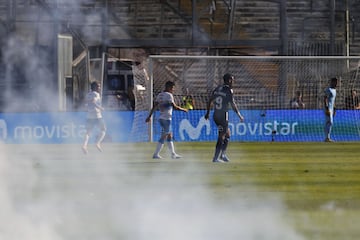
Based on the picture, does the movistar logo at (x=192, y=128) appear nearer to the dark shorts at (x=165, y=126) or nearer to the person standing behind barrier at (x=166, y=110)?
the person standing behind barrier at (x=166, y=110)

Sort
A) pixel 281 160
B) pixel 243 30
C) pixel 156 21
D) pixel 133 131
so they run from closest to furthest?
pixel 281 160
pixel 156 21
pixel 133 131
pixel 243 30

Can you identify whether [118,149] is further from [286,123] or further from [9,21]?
[9,21]

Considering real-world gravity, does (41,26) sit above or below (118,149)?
above

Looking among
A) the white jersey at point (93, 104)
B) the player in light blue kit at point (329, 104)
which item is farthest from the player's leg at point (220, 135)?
the player in light blue kit at point (329, 104)

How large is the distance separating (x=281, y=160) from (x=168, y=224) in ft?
35.0

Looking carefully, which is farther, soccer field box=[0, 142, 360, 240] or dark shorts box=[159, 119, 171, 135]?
dark shorts box=[159, 119, 171, 135]

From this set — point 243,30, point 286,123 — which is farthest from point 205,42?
point 286,123

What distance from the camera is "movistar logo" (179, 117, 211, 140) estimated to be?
2881 cm

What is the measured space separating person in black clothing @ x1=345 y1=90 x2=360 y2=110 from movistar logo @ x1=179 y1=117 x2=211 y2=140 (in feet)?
15.2

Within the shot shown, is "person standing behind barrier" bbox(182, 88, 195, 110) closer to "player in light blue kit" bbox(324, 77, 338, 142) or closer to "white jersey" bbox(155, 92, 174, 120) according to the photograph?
"player in light blue kit" bbox(324, 77, 338, 142)

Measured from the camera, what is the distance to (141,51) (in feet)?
94.5

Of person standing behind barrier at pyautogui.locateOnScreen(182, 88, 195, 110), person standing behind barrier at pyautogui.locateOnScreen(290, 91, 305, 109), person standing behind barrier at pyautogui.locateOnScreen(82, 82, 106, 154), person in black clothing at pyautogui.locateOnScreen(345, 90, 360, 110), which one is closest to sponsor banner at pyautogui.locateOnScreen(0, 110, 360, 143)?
person standing behind barrier at pyautogui.locateOnScreen(290, 91, 305, 109)

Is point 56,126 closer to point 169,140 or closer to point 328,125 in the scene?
point 169,140

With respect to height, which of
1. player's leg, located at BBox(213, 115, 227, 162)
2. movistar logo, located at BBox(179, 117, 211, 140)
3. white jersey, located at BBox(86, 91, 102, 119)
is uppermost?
white jersey, located at BBox(86, 91, 102, 119)
